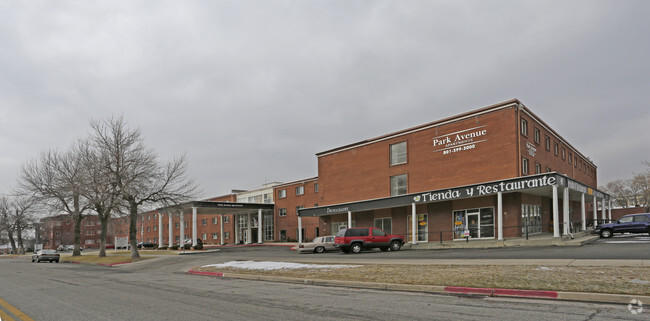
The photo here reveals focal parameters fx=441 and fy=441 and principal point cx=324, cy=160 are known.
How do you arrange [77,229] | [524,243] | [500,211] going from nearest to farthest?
[524,243], [500,211], [77,229]

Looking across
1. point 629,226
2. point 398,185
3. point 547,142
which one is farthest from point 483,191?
point 547,142

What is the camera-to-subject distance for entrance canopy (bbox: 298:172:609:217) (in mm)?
26156

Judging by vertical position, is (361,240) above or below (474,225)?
below

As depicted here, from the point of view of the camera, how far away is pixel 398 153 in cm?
3822

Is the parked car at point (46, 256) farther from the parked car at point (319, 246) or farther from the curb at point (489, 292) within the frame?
the curb at point (489, 292)

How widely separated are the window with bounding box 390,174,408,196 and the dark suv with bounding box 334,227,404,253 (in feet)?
27.2

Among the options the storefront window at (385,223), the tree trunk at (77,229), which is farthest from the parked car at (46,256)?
the storefront window at (385,223)

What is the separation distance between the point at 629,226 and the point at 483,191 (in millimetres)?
8989

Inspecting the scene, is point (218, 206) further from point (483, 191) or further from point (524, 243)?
point (524, 243)

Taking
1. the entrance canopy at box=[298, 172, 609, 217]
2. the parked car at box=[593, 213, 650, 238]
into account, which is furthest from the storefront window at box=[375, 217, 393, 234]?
the parked car at box=[593, 213, 650, 238]

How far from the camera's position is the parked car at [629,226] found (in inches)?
1061

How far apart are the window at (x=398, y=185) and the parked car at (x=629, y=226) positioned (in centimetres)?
1439

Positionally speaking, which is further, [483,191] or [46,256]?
[46,256]

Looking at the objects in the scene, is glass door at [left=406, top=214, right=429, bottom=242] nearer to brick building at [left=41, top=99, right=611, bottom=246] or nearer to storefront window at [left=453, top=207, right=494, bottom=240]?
brick building at [left=41, top=99, right=611, bottom=246]
